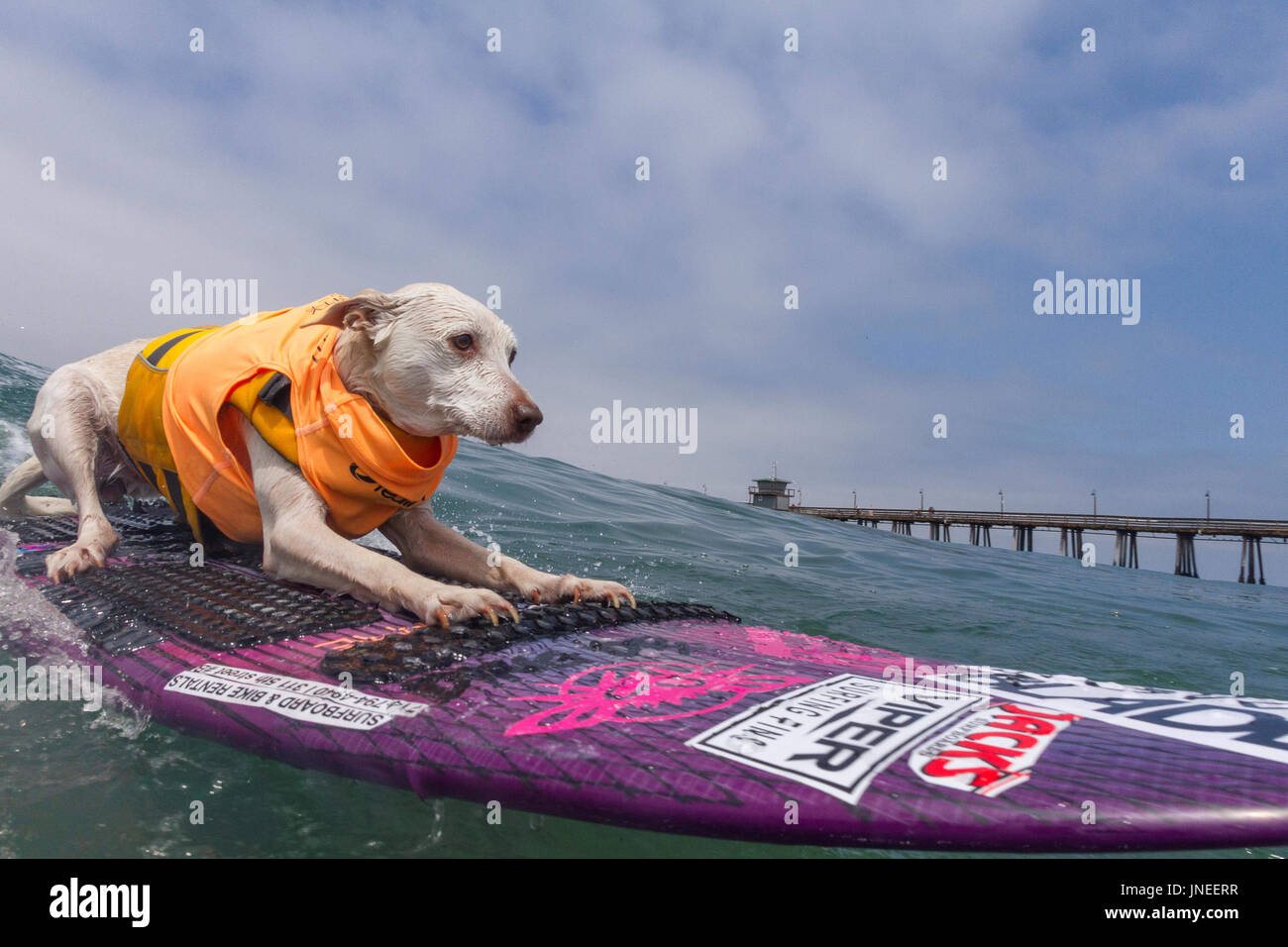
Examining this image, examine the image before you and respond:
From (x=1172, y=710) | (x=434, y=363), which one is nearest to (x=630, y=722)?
(x=434, y=363)

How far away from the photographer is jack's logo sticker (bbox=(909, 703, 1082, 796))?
1685 mm

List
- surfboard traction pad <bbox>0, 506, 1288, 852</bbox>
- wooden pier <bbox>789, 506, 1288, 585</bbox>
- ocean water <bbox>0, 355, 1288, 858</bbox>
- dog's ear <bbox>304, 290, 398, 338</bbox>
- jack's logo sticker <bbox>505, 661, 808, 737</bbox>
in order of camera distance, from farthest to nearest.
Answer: wooden pier <bbox>789, 506, 1288, 585</bbox>, dog's ear <bbox>304, 290, 398, 338</bbox>, jack's logo sticker <bbox>505, 661, 808, 737</bbox>, ocean water <bbox>0, 355, 1288, 858</bbox>, surfboard traction pad <bbox>0, 506, 1288, 852</bbox>

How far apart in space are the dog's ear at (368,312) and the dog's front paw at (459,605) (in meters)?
1.13

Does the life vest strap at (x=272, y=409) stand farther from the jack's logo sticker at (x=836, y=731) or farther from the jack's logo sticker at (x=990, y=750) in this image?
the jack's logo sticker at (x=990, y=750)

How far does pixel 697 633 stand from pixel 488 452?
14986 mm

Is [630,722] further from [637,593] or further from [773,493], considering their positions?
[773,493]

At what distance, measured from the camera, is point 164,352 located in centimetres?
369

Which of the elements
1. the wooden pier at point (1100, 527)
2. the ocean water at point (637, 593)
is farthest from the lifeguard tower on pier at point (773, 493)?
the ocean water at point (637, 593)

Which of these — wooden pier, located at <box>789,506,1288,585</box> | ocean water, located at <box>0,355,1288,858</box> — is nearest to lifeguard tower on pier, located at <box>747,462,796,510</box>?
wooden pier, located at <box>789,506,1288,585</box>

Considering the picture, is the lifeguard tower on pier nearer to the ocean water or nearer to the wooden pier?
the wooden pier

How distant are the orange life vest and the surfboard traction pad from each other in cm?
45

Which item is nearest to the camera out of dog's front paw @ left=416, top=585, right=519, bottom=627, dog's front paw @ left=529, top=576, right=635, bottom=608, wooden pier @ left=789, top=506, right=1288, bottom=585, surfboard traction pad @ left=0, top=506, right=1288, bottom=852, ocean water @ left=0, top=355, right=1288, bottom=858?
surfboard traction pad @ left=0, top=506, right=1288, bottom=852

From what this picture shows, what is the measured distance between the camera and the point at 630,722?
6.62 feet
